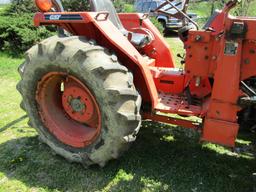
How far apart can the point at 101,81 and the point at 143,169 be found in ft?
3.43

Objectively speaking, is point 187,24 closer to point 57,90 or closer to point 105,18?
point 105,18

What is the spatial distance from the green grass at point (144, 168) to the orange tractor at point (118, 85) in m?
0.20

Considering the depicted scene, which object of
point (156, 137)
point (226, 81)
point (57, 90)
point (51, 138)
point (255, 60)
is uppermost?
point (255, 60)

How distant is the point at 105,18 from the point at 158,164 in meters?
1.52

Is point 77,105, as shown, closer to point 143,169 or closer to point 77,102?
point 77,102

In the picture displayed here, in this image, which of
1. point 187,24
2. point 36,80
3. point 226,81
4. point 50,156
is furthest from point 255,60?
point 50,156

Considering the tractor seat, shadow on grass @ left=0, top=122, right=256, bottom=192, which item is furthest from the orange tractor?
the tractor seat

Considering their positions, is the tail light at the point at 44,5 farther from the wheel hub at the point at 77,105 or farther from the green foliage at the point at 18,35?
the green foliage at the point at 18,35

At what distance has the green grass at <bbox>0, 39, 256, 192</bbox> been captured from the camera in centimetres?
307

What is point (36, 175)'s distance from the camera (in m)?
3.24

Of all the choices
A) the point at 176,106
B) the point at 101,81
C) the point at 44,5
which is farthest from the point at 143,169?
the point at 44,5

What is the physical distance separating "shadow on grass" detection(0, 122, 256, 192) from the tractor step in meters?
0.63

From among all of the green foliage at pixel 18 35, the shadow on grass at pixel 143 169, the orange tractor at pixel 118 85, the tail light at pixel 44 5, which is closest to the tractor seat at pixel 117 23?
the orange tractor at pixel 118 85

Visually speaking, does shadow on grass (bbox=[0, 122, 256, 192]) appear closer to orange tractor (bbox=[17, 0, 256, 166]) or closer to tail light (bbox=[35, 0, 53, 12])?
orange tractor (bbox=[17, 0, 256, 166])
